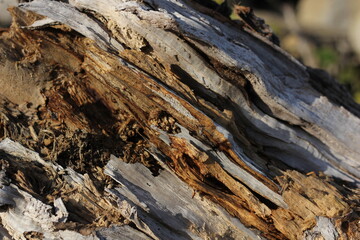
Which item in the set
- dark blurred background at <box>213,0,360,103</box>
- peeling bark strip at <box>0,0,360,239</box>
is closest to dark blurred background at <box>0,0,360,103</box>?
dark blurred background at <box>213,0,360,103</box>

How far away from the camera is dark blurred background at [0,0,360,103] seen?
1482 centimetres

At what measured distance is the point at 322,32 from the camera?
1827 centimetres

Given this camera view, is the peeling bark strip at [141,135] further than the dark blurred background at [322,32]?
No

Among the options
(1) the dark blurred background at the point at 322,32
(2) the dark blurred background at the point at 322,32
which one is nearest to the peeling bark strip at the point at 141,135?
(2) the dark blurred background at the point at 322,32

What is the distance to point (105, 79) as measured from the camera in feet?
15.0

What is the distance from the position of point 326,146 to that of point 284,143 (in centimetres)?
63

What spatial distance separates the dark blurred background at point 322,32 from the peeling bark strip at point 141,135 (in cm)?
739

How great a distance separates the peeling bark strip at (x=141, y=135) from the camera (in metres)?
4.12

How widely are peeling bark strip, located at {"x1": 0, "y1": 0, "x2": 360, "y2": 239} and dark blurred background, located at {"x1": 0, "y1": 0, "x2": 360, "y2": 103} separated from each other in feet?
24.3

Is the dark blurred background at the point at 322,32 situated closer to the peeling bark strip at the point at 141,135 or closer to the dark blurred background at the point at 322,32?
the dark blurred background at the point at 322,32

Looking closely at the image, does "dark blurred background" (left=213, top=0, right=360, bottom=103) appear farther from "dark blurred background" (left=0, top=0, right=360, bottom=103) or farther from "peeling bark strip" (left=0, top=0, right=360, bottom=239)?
"peeling bark strip" (left=0, top=0, right=360, bottom=239)

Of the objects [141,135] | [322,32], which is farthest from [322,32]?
[141,135]

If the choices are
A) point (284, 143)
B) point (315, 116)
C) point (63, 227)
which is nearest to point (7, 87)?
point (63, 227)

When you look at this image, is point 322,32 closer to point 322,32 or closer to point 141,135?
point 322,32
